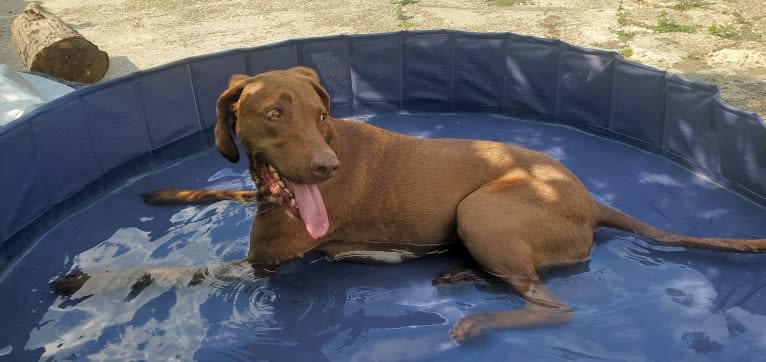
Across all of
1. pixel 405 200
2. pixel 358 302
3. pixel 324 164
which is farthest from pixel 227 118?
pixel 358 302

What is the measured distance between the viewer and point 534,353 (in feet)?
12.7

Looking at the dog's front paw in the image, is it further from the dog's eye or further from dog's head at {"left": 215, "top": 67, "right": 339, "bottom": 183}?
the dog's eye

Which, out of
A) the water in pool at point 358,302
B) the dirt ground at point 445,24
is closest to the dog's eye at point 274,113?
the water in pool at point 358,302

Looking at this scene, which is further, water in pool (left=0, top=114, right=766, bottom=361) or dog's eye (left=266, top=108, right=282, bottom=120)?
water in pool (left=0, top=114, right=766, bottom=361)

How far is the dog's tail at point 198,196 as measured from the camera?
17.3 feet

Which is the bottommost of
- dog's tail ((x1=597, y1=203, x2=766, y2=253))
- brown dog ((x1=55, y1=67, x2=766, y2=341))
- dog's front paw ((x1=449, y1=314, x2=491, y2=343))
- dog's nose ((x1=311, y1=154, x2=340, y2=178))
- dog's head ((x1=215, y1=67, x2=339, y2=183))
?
dog's front paw ((x1=449, y1=314, x2=491, y2=343))

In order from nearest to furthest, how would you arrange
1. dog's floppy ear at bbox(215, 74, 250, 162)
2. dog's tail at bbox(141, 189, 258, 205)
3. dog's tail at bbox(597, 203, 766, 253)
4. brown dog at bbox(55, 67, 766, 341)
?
brown dog at bbox(55, 67, 766, 341)
dog's floppy ear at bbox(215, 74, 250, 162)
dog's tail at bbox(597, 203, 766, 253)
dog's tail at bbox(141, 189, 258, 205)

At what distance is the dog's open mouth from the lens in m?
3.95

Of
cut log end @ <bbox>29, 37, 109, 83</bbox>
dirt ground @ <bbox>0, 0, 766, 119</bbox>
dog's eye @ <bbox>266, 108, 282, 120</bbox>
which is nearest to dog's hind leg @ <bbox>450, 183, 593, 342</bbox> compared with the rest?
dog's eye @ <bbox>266, 108, 282, 120</bbox>

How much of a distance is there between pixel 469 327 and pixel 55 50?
5412 mm

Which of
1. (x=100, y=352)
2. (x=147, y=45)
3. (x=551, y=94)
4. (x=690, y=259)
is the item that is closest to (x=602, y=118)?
(x=551, y=94)

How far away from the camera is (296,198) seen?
3971 mm

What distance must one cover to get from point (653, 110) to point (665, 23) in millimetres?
3691

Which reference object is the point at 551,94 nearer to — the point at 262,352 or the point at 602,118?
the point at 602,118
